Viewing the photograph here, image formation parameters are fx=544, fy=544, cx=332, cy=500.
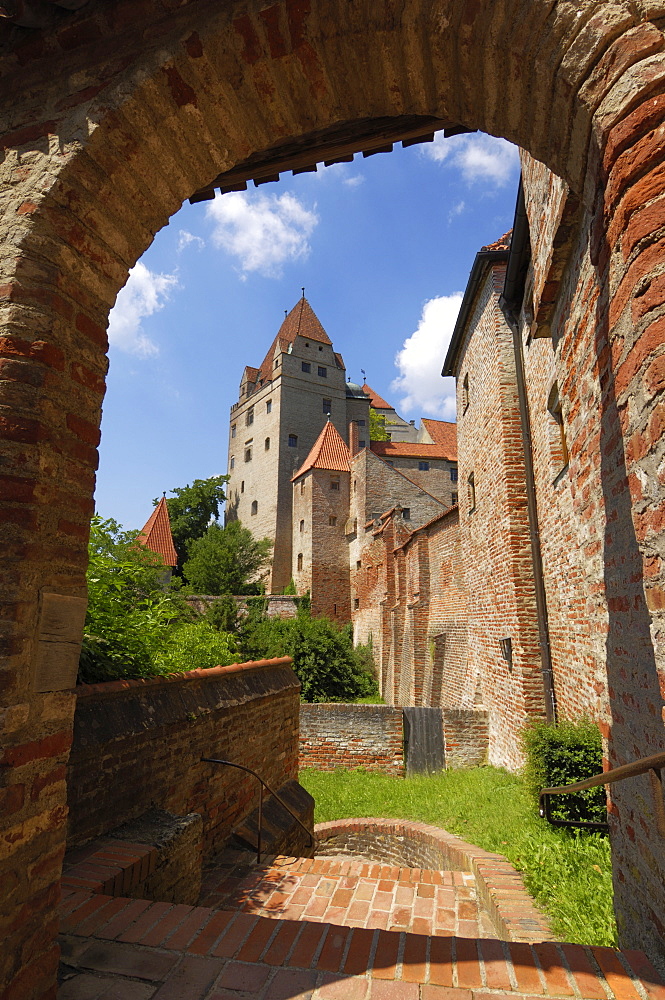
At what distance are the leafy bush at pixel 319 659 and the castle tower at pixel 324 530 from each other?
22.7 ft

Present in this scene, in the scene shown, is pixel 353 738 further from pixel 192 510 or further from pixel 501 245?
pixel 192 510

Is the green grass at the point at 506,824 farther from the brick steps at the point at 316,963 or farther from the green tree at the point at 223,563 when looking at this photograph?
the green tree at the point at 223,563

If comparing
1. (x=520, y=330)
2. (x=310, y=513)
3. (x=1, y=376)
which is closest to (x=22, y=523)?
(x=1, y=376)

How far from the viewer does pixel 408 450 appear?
3781 cm

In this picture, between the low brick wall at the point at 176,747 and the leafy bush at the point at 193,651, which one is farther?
the leafy bush at the point at 193,651

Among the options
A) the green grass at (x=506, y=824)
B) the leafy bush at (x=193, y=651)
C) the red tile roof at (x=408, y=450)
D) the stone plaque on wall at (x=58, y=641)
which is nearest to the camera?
the stone plaque on wall at (x=58, y=641)

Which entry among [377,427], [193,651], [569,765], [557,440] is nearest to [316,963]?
[569,765]

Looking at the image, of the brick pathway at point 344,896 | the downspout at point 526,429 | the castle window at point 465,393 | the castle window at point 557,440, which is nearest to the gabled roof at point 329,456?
the castle window at point 465,393

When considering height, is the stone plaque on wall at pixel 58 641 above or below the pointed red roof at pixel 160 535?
below

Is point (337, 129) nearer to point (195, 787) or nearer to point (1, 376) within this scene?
point (1, 376)

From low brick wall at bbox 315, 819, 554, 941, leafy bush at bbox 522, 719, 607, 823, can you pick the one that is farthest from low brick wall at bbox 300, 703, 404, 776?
leafy bush at bbox 522, 719, 607, 823

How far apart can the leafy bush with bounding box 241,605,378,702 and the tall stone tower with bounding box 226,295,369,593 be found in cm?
1329

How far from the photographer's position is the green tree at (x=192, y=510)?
41000 mm

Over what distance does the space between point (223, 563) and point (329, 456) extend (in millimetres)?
9522
